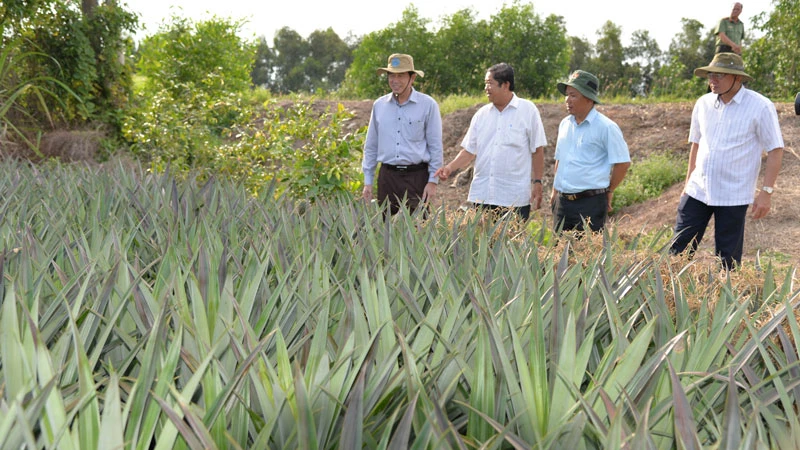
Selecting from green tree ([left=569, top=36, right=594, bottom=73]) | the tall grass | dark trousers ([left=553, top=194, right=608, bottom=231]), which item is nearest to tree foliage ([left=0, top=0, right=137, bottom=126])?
dark trousers ([left=553, top=194, right=608, bottom=231])

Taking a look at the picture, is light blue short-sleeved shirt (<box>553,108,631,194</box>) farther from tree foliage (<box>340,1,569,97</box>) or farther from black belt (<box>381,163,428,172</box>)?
tree foliage (<box>340,1,569,97</box>)

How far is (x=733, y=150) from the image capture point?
446 centimetres

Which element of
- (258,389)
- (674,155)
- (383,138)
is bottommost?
(674,155)

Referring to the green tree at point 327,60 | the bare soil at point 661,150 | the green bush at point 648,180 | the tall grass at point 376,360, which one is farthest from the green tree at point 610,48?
the tall grass at point 376,360

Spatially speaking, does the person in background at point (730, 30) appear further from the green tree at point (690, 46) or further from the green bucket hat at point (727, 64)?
the green tree at point (690, 46)

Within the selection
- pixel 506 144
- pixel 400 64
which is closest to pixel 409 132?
pixel 400 64

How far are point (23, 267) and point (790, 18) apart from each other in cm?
1984

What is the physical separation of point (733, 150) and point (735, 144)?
1.5 inches

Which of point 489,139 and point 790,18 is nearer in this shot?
point 489,139

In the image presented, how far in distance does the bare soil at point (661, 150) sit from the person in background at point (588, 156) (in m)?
1.32

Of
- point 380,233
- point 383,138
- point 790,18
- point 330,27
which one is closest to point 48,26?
point 383,138

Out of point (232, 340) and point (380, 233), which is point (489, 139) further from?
point (232, 340)

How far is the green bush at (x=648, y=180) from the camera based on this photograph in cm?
1003

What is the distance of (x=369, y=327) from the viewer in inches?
59.2
